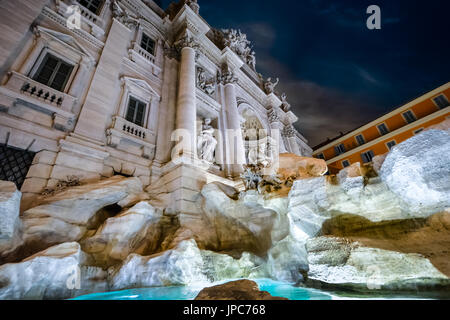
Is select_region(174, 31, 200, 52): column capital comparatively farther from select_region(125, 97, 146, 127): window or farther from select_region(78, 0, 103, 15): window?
select_region(125, 97, 146, 127): window

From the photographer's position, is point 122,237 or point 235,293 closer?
point 235,293

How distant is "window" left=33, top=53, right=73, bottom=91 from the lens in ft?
18.6

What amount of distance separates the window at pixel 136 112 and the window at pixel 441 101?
1990 cm

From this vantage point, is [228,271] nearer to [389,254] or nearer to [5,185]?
[389,254]

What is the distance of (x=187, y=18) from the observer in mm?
10062

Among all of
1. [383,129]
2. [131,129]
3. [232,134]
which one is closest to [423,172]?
[131,129]

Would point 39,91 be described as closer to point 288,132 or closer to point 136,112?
point 136,112

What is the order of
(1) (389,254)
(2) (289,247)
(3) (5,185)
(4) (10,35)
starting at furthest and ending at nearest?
(4) (10,35), (2) (289,247), (3) (5,185), (1) (389,254)

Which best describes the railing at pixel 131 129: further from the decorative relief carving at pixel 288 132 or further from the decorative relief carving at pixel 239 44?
the decorative relief carving at pixel 288 132

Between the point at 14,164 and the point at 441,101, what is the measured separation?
75.6 ft

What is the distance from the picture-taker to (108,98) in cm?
651

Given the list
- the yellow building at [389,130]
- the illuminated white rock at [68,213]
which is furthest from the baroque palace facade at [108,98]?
the yellow building at [389,130]
